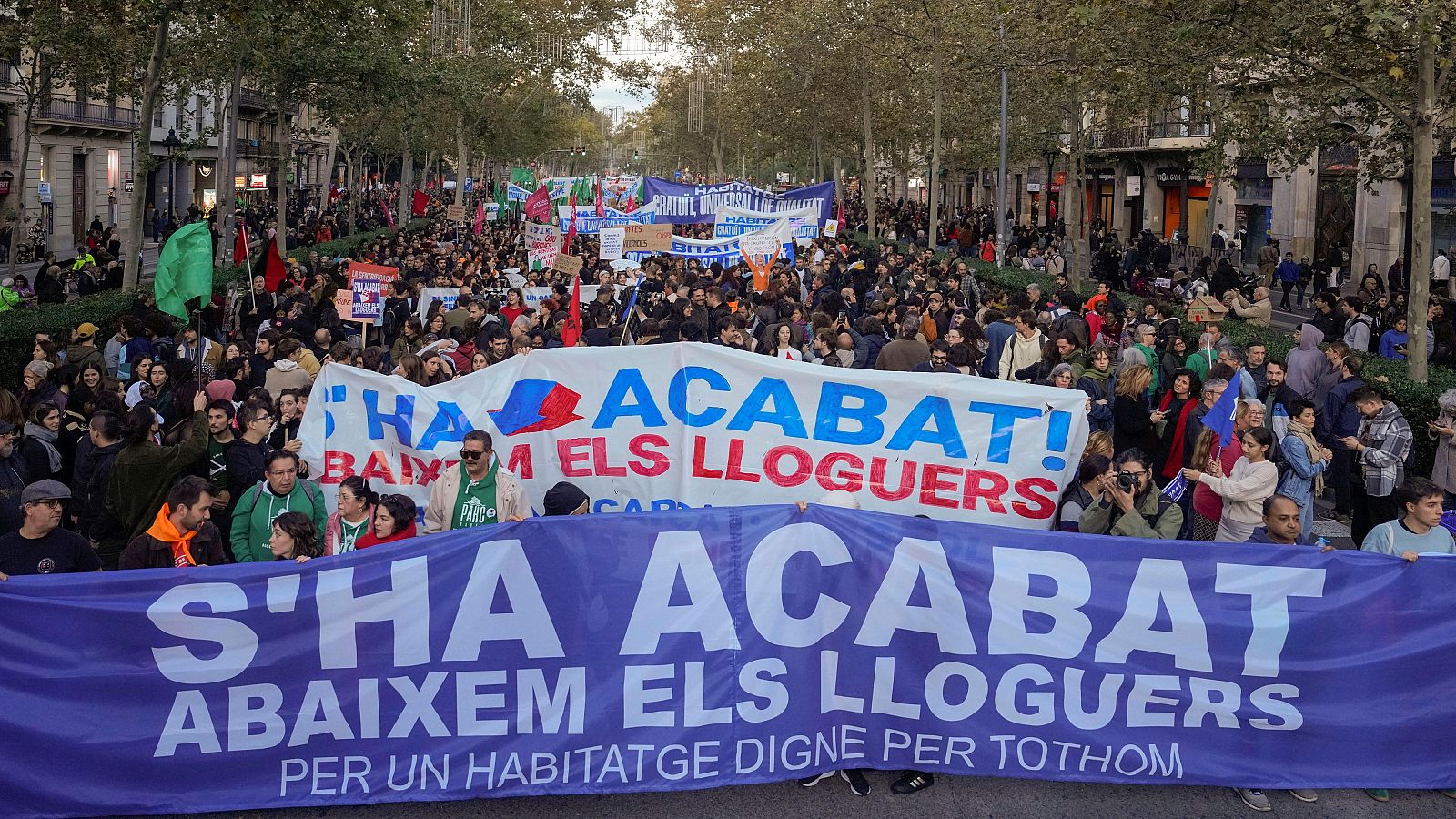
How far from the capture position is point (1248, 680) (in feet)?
19.6

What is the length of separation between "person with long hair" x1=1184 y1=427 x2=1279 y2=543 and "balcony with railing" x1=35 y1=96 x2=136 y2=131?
43.1 meters

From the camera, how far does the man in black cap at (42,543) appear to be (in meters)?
6.04

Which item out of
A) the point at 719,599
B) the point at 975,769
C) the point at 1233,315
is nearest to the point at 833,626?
the point at 719,599

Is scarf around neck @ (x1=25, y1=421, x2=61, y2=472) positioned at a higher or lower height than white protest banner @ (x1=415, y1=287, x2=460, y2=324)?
lower

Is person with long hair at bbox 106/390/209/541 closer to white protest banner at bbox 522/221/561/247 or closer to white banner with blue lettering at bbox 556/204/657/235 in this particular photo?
white protest banner at bbox 522/221/561/247

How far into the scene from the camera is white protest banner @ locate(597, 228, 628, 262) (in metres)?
22.2

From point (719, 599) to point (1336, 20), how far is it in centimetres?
996

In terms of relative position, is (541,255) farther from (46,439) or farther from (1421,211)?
(46,439)

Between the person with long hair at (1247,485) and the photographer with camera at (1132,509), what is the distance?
574mm

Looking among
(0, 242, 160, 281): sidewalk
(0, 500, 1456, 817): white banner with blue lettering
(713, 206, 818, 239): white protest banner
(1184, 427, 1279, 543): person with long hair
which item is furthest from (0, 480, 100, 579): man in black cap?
(0, 242, 160, 281): sidewalk

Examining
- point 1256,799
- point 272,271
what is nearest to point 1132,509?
point 1256,799

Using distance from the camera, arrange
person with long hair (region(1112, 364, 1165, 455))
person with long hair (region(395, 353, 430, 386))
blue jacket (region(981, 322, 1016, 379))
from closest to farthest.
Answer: person with long hair (region(1112, 364, 1165, 455))
person with long hair (region(395, 353, 430, 386))
blue jacket (region(981, 322, 1016, 379))

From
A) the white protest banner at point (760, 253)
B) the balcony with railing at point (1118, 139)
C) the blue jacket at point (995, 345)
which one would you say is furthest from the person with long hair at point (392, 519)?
the balcony with railing at point (1118, 139)

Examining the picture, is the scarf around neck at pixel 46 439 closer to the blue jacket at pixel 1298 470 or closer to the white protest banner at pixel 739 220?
the blue jacket at pixel 1298 470
